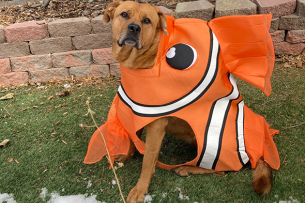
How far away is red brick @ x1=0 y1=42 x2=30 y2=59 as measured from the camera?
169 inches

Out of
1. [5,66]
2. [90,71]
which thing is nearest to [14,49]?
[5,66]

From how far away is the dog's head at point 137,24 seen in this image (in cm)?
189

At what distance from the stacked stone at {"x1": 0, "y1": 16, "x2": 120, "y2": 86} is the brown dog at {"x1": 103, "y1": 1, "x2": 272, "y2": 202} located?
89.9 inches

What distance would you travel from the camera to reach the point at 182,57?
1.88 m

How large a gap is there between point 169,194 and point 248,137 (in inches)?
33.8

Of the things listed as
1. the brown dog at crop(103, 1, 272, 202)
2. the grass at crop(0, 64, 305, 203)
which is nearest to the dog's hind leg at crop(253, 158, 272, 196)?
the brown dog at crop(103, 1, 272, 202)

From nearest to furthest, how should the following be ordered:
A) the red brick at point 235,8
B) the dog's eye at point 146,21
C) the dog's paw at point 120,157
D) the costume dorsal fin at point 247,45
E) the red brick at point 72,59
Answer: the costume dorsal fin at point 247,45 < the dog's eye at point 146,21 < the dog's paw at point 120,157 < the red brick at point 235,8 < the red brick at point 72,59

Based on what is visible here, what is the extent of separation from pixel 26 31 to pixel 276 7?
14.1 feet

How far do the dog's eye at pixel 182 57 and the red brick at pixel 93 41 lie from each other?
2.65m

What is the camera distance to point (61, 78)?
450cm

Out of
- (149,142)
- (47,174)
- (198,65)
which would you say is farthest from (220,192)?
(47,174)

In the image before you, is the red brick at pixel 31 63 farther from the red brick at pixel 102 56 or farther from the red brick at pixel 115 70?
the red brick at pixel 115 70

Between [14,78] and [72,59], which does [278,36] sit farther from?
[14,78]

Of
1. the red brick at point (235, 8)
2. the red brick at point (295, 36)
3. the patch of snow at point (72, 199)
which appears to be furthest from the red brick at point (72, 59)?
the red brick at point (295, 36)
